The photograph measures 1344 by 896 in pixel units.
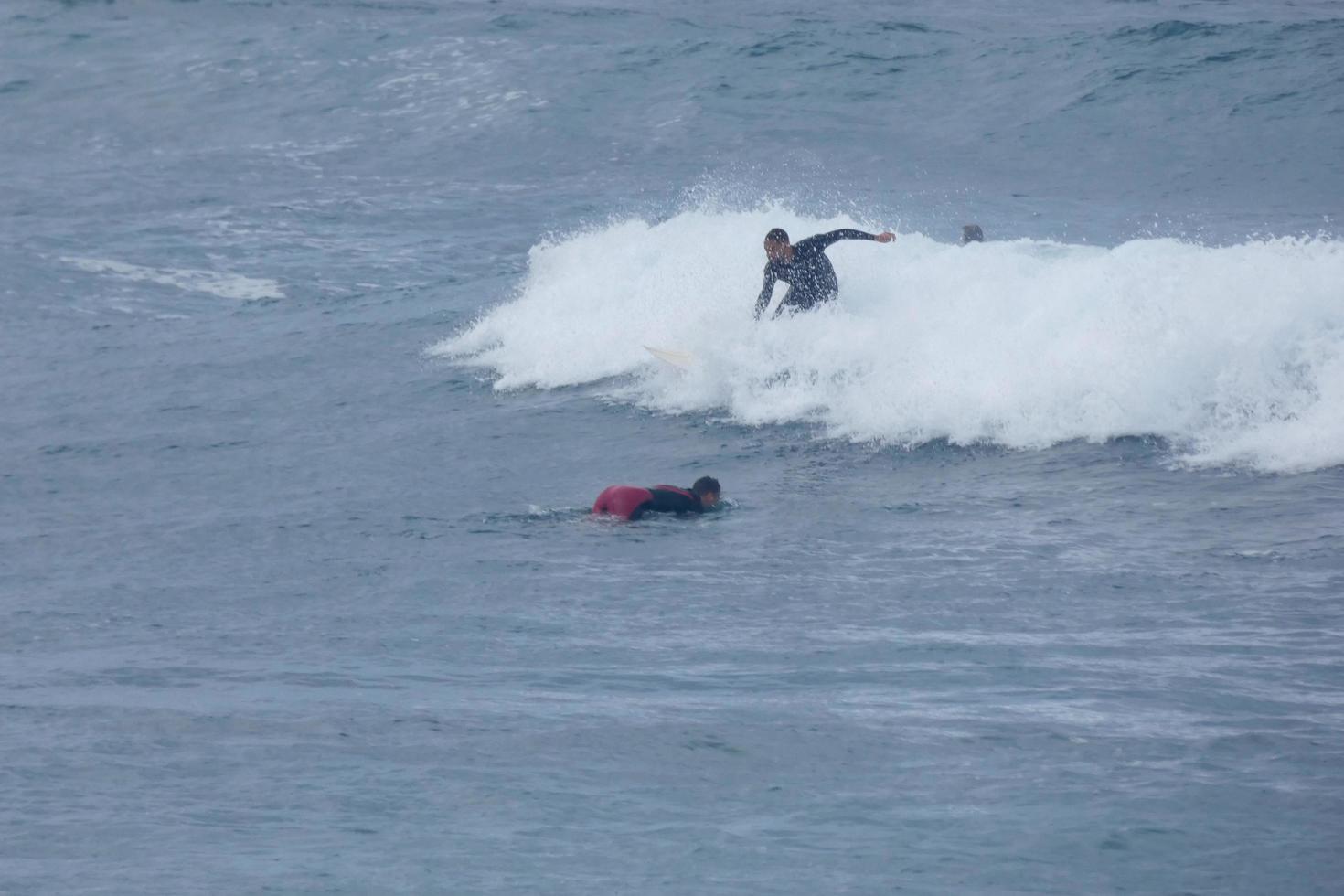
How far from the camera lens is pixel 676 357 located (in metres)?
13.6

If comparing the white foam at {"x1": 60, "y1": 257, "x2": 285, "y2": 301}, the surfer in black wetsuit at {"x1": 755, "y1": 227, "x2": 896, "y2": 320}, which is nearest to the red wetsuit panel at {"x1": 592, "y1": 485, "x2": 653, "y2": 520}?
the surfer in black wetsuit at {"x1": 755, "y1": 227, "x2": 896, "y2": 320}

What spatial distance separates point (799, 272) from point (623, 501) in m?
3.90

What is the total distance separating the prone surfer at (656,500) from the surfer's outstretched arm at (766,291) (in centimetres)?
332

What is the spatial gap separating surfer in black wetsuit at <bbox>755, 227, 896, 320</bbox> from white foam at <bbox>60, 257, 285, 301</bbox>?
279 inches

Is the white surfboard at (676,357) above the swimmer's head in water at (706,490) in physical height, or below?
above

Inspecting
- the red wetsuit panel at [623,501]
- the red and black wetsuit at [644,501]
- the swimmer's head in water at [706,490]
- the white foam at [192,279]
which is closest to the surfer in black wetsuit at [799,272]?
the swimmer's head in water at [706,490]

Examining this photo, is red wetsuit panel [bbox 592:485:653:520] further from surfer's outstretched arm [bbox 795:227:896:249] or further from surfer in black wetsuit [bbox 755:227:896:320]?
surfer in black wetsuit [bbox 755:227:896:320]

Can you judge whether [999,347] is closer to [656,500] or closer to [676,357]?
[676,357]

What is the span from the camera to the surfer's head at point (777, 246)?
42.5 feet

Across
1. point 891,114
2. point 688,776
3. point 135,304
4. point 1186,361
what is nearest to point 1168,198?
point 891,114

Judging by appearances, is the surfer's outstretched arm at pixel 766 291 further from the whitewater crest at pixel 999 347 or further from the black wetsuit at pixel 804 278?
the whitewater crest at pixel 999 347

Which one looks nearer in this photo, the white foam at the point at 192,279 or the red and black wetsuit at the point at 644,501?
the red and black wetsuit at the point at 644,501

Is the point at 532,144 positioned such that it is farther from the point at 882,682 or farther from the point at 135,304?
the point at 882,682

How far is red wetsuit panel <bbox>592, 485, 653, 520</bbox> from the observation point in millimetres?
10047
